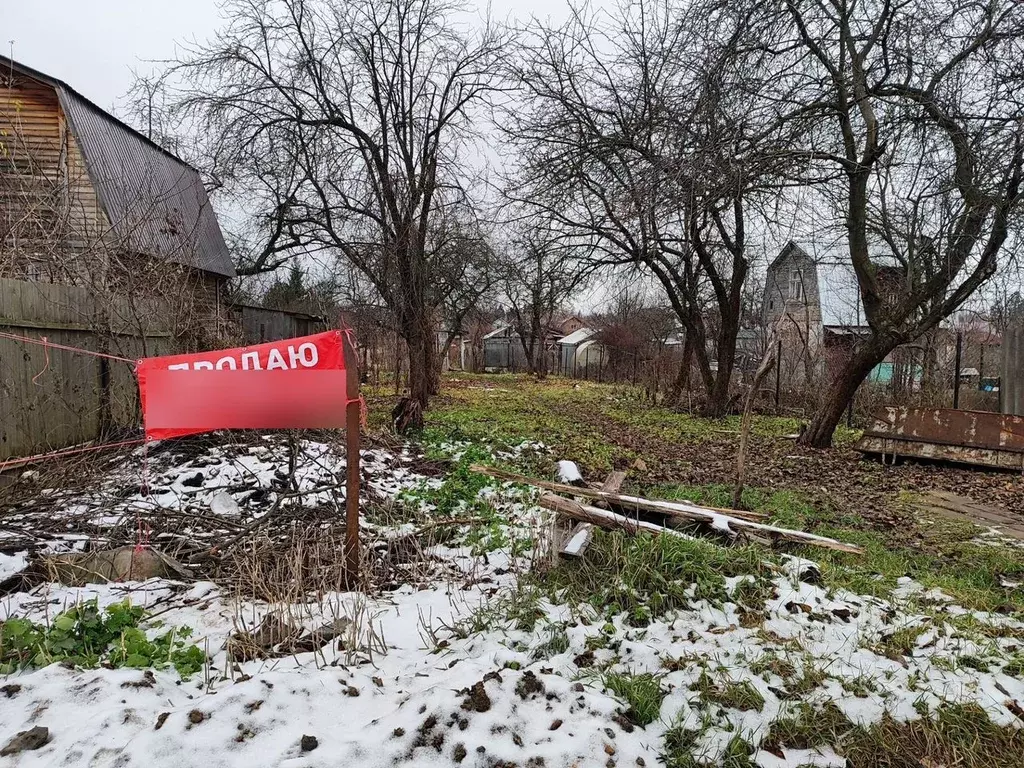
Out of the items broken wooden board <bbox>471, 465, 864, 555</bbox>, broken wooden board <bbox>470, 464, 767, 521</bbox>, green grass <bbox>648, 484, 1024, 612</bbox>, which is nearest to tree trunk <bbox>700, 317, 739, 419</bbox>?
green grass <bbox>648, 484, 1024, 612</bbox>

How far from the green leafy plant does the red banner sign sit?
107cm

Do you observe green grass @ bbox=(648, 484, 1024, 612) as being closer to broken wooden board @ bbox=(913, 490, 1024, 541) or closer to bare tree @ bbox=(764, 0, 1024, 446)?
broken wooden board @ bbox=(913, 490, 1024, 541)

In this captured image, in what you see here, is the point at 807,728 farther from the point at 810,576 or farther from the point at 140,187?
the point at 140,187

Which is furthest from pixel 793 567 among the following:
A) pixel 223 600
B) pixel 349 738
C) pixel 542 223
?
pixel 542 223

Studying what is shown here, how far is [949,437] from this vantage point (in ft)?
25.8

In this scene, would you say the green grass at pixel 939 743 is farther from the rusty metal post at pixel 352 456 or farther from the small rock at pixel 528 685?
the rusty metal post at pixel 352 456

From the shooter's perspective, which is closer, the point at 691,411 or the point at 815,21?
the point at 815,21

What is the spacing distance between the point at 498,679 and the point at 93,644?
1876 mm

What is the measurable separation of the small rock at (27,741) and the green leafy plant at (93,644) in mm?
456

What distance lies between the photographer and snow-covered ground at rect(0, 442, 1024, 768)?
1.98 metres

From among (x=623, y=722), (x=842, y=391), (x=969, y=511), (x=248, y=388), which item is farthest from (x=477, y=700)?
(x=842, y=391)

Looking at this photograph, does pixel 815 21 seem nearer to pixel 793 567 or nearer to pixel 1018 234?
pixel 1018 234

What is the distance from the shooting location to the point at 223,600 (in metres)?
3.18

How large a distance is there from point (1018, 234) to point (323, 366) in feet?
28.0
